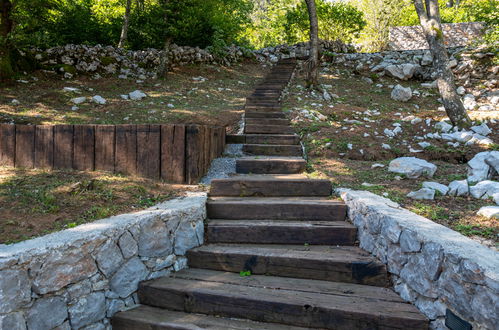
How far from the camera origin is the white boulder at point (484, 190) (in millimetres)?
3107

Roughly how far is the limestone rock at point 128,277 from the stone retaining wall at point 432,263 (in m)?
1.91

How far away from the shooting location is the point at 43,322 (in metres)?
1.89

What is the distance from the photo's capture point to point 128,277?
245 cm

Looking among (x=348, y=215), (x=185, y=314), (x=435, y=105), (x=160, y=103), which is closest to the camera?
(x=185, y=314)

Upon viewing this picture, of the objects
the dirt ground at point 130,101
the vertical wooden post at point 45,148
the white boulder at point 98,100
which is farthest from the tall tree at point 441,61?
the white boulder at point 98,100

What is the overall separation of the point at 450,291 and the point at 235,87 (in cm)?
865

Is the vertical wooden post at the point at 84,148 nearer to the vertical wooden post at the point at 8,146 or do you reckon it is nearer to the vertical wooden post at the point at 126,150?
the vertical wooden post at the point at 126,150

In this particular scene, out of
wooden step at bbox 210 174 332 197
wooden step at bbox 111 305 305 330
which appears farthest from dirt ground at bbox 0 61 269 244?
wooden step at bbox 111 305 305 330

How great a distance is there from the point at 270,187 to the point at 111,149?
1.81 m

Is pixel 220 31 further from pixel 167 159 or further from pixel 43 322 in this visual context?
pixel 43 322

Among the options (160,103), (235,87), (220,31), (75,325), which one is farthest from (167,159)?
(220,31)

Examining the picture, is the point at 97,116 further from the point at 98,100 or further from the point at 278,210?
the point at 278,210

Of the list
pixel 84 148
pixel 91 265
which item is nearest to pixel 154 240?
pixel 91 265

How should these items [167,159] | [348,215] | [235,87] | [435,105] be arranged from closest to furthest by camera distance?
[348,215]
[167,159]
[435,105]
[235,87]
